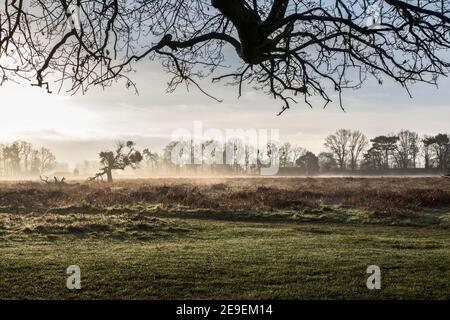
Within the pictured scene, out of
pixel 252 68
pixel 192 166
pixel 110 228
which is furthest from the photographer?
pixel 192 166

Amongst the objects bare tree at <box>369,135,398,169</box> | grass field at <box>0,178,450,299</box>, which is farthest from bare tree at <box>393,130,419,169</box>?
grass field at <box>0,178,450,299</box>

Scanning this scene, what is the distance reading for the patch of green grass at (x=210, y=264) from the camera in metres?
7.68

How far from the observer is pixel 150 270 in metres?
8.95

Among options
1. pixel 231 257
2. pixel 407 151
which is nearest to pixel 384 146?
pixel 407 151

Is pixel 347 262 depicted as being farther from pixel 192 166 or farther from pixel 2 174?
pixel 2 174

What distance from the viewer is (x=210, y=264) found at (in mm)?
9438

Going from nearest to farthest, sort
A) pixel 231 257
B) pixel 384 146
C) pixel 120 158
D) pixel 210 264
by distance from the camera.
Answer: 1. pixel 210 264
2. pixel 231 257
3. pixel 120 158
4. pixel 384 146

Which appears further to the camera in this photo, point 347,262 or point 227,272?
point 347,262

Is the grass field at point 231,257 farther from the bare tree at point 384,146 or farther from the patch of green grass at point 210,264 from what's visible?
the bare tree at point 384,146

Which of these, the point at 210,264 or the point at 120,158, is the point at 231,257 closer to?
the point at 210,264

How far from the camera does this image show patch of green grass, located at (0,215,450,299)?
25.2 ft

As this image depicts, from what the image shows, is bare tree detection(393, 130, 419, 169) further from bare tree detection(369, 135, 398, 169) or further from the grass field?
the grass field

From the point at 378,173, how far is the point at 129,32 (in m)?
77.4
